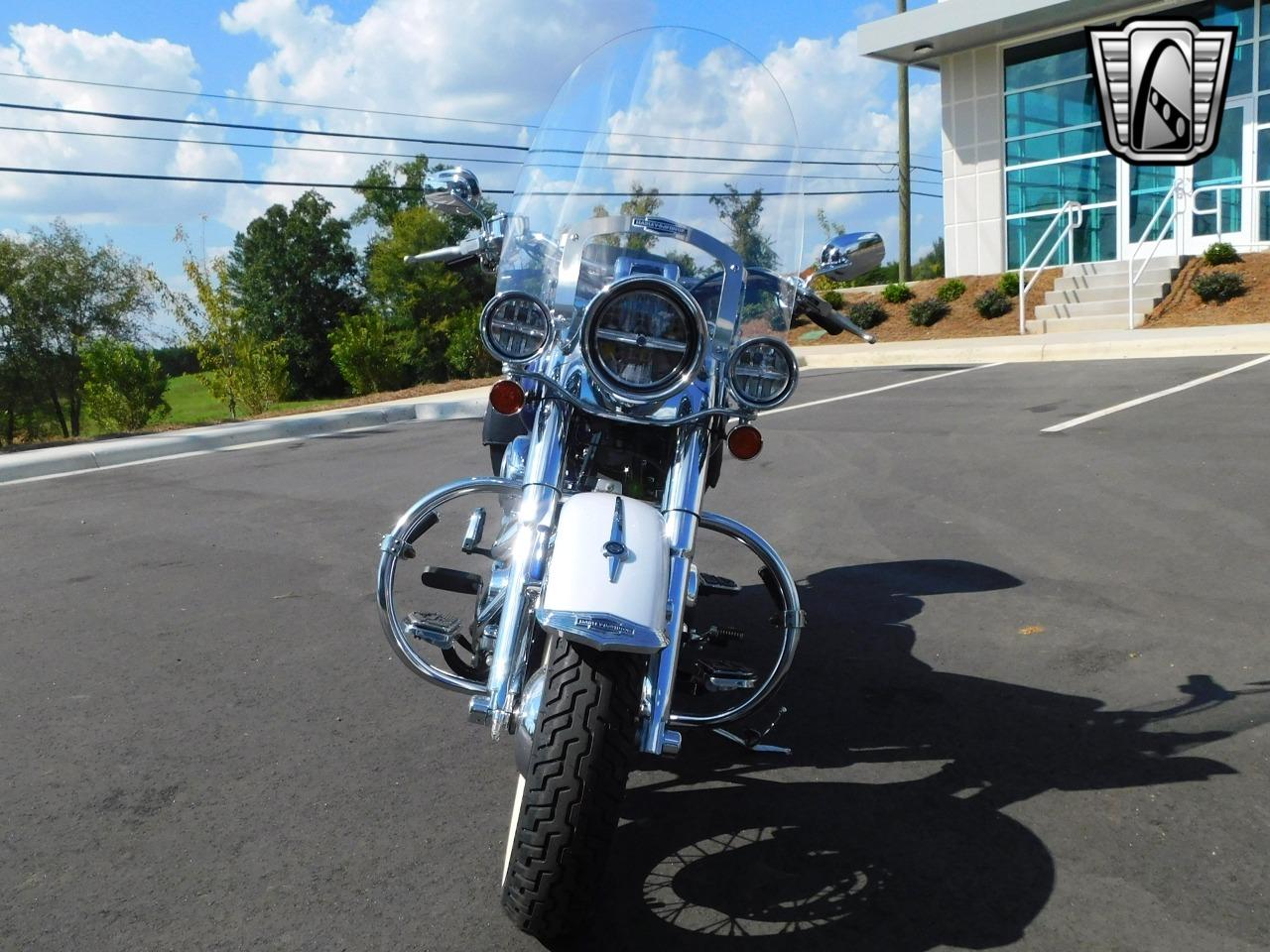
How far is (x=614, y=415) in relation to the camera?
317 centimetres

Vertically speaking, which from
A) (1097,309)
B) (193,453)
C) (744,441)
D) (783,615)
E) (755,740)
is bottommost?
(755,740)

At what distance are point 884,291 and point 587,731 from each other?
74.2ft

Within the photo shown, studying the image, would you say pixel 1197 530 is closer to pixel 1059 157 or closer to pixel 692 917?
pixel 692 917

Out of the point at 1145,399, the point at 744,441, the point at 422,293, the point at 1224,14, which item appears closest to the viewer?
the point at 744,441

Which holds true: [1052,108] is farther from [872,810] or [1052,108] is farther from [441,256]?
[872,810]

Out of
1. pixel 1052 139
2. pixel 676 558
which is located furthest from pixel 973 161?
pixel 676 558

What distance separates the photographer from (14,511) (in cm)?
883

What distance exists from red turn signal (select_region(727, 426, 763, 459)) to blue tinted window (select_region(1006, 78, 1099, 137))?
2390 cm

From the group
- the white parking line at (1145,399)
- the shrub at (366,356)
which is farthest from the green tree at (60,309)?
the white parking line at (1145,399)

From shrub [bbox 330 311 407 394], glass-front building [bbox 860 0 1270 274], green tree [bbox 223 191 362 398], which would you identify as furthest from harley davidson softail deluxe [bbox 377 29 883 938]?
green tree [bbox 223 191 362 398]

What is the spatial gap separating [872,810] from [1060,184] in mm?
24550

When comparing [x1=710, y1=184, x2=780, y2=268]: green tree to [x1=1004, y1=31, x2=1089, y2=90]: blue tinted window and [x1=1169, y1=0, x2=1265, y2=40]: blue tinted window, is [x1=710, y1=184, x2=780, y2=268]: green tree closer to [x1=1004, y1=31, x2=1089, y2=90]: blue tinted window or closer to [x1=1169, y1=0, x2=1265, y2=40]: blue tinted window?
[x1=1169, y1=0, x2=1265, y2=40]: blue tinted window

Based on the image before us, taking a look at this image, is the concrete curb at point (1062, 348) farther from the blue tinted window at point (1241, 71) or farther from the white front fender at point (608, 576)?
the white front fender at point (608, 576)

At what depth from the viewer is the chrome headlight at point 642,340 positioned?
116 inches
